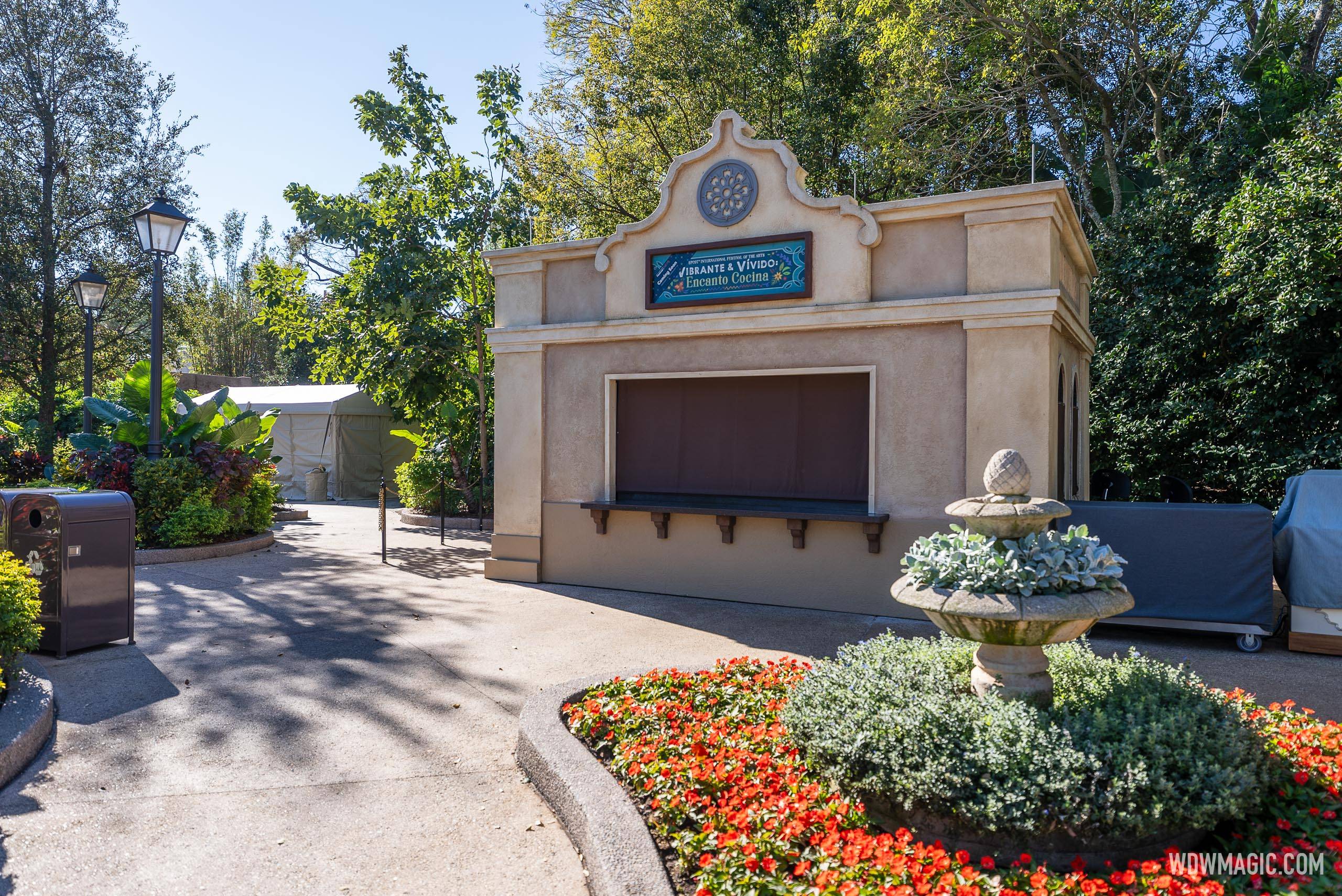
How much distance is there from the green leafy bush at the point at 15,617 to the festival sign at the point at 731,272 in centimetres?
633

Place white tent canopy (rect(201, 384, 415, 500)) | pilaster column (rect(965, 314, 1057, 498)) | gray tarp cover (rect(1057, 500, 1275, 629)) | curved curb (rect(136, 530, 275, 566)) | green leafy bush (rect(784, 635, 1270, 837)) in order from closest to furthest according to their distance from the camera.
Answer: green leafy bush (rect(784, 635, 1270, 837)), gray tarp cover (rect(1057, 500, 1275, 629)), pilaster column (rect(965, 314, 1057, 498)), curved curb (rect(136, 530, 275, 566)), white tent canopy (rect(201, 384, 415, 500))

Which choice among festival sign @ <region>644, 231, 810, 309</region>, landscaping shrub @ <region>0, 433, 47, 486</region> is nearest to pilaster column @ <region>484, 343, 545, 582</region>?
festival sign @ <region>644, 231, 810, 309</region>

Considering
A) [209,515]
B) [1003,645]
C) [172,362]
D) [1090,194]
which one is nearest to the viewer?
[1003,645]

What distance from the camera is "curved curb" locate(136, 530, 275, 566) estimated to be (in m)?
11.4

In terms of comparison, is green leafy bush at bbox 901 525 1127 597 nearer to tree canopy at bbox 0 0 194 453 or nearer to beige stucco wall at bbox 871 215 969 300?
beige stucco wall at bbox 871 215 969 300

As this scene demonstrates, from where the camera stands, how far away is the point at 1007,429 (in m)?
7.67

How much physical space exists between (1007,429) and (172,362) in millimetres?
30080

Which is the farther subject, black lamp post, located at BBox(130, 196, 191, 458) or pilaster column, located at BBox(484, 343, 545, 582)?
black lamp post, located at BBox(130, 196, 191, 458)

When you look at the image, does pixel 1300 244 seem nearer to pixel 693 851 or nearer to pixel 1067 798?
pixel 1067 798

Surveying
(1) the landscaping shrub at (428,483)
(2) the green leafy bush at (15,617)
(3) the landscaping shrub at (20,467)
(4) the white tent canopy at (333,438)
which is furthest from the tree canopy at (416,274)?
(2) the green leafy bush at (15,617)

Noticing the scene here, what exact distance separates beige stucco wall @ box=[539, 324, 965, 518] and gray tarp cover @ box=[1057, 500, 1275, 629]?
5.02 ft

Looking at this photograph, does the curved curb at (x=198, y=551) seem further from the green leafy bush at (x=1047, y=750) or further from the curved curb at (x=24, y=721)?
the green leafy bush at (x=1047, y=750)

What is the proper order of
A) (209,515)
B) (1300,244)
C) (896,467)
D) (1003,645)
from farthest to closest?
(209,515), (1300,244), (896,467), (1003,645)

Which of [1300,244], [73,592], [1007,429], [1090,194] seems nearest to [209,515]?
[73,592]
